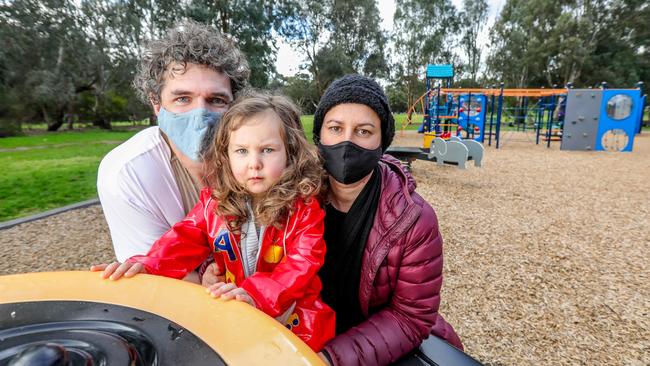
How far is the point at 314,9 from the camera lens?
88.8 ft

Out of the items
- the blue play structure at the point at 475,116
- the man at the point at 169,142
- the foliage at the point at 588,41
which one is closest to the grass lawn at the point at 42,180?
the man at the point at 169,142

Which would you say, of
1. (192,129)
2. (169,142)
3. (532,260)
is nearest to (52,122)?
(169,142)

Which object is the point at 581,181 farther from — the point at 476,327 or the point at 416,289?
the point at 416,289

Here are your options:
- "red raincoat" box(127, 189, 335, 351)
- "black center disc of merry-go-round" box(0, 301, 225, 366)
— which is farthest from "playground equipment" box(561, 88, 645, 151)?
"black center disc of merry-go-round" box(0, 301, 225, 366)

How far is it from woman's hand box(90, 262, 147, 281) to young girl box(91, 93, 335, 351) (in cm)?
12

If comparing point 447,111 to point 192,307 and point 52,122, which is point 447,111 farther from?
point 52,122

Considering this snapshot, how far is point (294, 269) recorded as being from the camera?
131 centimetres

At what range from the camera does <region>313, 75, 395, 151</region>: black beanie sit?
144cm

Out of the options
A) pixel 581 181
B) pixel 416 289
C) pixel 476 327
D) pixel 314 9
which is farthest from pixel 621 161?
pixel 314 9

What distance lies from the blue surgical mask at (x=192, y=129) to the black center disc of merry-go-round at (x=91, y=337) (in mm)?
889

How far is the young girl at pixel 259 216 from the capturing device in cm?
136

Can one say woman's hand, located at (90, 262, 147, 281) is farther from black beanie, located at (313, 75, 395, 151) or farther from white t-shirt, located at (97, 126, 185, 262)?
black beanie, located at (313, 75, 395, 151)

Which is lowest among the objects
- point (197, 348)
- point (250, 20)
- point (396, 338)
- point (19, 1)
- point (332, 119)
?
point (396, 338)

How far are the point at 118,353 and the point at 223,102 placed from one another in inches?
51.2
